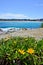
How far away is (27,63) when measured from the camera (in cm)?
228

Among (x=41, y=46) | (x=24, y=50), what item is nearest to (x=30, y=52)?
(x=24, y=50)

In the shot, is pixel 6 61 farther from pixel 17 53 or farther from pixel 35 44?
pixel 35 44

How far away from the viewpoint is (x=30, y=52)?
90.4 inches

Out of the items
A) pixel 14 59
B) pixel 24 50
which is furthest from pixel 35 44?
pixel 14 59

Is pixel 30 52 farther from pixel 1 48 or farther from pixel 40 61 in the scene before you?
pixel 1 48

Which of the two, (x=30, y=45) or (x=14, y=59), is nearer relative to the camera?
(x=14, y=59)

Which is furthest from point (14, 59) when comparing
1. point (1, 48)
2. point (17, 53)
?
point (1, 48)

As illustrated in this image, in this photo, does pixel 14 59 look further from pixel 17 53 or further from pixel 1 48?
pixel 1 48

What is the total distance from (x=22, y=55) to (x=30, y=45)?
11.2 inches

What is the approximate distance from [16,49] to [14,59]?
0.51ft

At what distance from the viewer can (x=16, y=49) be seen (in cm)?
238

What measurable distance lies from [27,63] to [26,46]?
0.24 metres

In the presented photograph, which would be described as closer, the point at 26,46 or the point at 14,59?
the point at 14,59

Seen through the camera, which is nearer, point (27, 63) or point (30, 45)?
point (27, 63)
